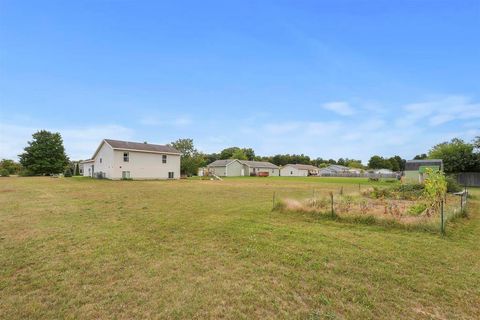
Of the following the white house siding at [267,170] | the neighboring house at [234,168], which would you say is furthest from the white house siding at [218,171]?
the white house siding at [267,170]

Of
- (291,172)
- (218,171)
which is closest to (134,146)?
(218,171)

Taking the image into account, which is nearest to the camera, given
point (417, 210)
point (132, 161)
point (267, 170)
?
point (417, 210)

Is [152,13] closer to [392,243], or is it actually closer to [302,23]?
[302,23]

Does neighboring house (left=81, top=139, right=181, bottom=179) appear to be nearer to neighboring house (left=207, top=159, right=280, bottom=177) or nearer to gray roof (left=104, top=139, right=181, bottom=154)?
gray roof (left=104, top=139, right=181, bottom=154)

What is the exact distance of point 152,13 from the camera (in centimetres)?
1384

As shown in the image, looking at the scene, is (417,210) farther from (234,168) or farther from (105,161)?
(234,168)

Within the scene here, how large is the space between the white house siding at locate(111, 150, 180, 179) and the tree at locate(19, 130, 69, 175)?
24.5m

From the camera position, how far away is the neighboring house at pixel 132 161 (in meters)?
27.6

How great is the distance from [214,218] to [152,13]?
1241 centimetres

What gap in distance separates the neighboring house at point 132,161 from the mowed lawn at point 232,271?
21653 millimetres

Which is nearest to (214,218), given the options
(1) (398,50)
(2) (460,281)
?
(2) (460,281)

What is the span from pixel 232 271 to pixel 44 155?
5113 cm

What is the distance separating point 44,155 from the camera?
4241cm

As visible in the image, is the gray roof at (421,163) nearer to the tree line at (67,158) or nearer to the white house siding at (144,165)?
the tree line at (67,158)
